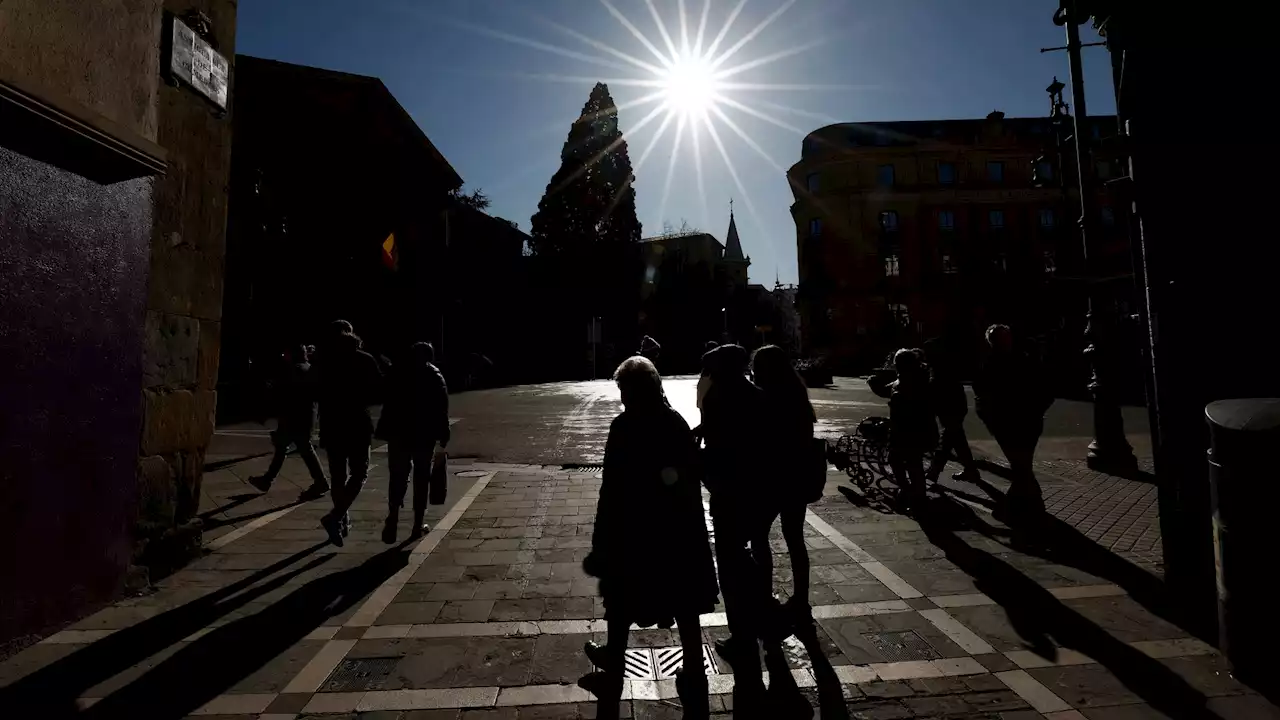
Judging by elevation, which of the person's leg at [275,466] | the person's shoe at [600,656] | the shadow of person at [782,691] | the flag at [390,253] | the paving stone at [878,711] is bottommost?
the paving stone at [878,711]

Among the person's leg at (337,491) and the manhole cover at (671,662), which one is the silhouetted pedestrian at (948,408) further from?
the person's leg at (337,491)

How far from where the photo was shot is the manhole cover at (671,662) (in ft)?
10.4

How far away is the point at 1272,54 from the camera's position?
3.57 m

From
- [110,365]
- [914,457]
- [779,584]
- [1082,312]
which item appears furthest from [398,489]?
[1082,312]

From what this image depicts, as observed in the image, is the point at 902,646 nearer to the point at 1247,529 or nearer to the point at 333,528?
the point at 1247,529

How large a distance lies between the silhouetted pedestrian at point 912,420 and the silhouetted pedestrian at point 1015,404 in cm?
70

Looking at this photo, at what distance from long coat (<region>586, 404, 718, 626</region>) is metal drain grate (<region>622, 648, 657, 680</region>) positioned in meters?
0.57

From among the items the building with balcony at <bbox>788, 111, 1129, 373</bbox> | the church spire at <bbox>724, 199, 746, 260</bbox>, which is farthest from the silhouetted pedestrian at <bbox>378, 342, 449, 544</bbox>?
the church spire at <bbox>724, 199, 746, 260</bbox>

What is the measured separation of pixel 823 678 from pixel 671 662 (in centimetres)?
82

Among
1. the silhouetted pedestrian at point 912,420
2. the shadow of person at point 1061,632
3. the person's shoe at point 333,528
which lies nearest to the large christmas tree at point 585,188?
the silhouetted pedestrian at point 912,420

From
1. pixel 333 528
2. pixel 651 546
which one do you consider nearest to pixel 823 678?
pixel 651 546

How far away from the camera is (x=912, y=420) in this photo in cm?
617

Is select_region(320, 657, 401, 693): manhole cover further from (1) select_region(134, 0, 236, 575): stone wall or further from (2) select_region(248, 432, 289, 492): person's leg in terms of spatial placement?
Result: (2) select_region(248, 432, 289, 492): person's leg

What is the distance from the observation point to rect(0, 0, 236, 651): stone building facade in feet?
10.8
